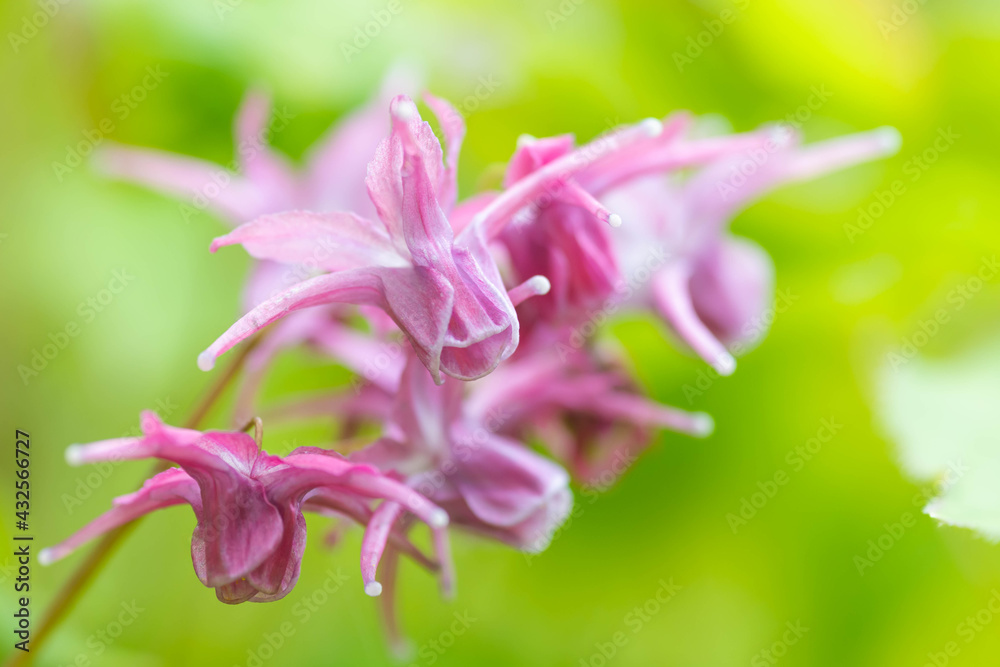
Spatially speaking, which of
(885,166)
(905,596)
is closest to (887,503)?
(905,596)

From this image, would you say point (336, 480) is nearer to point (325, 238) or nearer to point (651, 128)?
point (325, 238)

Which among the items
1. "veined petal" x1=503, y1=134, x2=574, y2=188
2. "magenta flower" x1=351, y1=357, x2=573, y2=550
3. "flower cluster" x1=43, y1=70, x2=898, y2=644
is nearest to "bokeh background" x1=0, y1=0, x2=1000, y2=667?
"flower cluster" x1=43, y1=70, x2=898, y2=644

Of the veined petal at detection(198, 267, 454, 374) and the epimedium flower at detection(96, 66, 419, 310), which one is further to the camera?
the epimedium flower at detection(96, 66, 419, 310)

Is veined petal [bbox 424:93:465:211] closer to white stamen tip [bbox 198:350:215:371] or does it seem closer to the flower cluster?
the flower cluster

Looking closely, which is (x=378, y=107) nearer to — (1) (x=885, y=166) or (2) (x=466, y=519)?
(2) (x=466, y=519)

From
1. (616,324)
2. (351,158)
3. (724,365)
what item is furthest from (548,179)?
(616,324)

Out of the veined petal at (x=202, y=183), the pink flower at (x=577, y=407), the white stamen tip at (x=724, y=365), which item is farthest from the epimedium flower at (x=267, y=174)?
the white stamen tip at (x=724, y=365)
